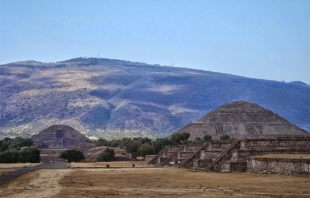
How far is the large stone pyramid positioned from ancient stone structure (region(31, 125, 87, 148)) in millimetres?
31334

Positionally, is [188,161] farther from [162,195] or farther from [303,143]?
[162,195]

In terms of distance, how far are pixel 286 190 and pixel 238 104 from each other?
414 ft

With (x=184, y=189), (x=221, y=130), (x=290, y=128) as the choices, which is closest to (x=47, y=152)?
(x=221, y=130)

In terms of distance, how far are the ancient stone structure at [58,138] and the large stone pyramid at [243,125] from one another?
31.3 m

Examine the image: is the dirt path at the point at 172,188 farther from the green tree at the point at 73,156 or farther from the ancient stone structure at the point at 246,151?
the green tree at the point at 73,156

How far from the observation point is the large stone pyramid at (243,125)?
461 ft

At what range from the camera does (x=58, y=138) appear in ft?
540

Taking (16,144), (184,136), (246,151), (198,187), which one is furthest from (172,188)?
(16,144)

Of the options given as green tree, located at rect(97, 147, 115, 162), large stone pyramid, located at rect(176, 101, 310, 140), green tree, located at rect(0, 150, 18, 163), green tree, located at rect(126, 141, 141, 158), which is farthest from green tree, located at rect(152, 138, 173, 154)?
green tree, located at rect(0, 150, 18, 163)

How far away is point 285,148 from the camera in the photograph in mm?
55969

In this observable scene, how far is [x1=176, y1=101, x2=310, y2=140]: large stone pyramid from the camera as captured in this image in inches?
5527

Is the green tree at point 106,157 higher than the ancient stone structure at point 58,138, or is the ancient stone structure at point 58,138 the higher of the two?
the ancient stone structure at point 58,138

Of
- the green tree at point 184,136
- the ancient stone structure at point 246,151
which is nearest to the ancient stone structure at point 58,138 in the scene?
the green tree at point 184,136

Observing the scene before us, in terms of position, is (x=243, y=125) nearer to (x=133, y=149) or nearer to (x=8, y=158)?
(x=133, y=149)
